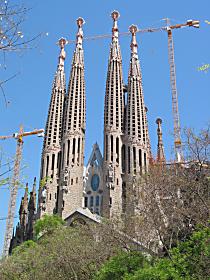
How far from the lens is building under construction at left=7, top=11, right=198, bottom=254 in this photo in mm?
44844

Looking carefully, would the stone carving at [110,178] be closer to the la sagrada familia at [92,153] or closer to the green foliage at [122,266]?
the la sagrada familia at [92,153]

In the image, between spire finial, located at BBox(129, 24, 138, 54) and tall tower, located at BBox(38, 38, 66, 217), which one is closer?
tall tower, located at BBox(38, 38, 66, 217)

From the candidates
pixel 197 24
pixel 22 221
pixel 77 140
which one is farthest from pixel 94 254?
pixel 197 24

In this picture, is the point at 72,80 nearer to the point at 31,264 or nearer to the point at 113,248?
the point at 31,264

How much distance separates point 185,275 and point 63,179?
34.1 meters

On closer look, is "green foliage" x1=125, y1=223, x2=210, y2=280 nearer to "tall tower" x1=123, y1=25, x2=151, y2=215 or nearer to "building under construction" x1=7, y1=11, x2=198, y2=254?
"building under construction" x1=7, y1=11, x2=198, y2=254

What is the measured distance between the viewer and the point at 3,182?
6.39m

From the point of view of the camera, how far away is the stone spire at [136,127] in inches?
1820

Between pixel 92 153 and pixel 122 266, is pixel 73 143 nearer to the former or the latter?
pixel 92 153

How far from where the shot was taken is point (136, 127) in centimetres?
4766

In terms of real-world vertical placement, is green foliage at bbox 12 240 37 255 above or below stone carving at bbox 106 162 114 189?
below

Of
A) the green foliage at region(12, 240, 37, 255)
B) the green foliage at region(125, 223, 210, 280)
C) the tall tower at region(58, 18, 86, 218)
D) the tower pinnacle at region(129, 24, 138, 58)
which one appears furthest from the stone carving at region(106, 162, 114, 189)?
the green foliage at region(125, 223, 210, 280)

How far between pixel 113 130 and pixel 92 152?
5730 millimetres

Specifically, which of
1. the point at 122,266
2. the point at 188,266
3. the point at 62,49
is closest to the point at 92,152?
the point at 62,49
